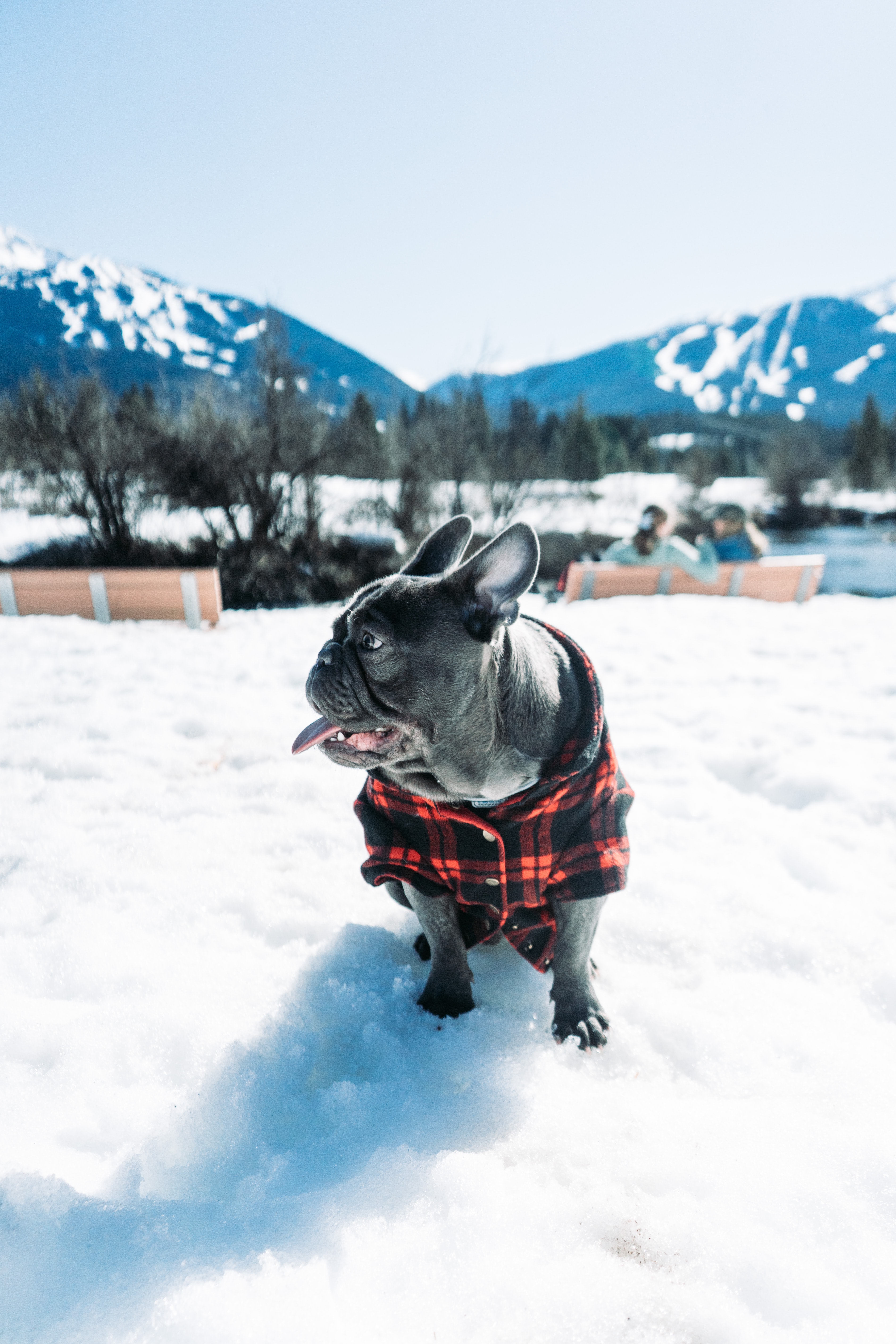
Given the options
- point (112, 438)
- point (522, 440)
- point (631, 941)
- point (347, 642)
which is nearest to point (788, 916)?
point (631, 941)

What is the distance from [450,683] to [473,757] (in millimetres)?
195

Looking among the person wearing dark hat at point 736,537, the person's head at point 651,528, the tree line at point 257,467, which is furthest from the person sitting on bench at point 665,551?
the tree line at point 257,467

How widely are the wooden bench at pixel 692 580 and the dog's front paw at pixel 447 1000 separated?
578 centimetres

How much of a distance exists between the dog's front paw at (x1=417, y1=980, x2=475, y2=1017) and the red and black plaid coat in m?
0.28

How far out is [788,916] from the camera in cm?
220

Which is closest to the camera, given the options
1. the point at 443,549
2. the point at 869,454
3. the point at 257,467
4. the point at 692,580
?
the point at 443,549

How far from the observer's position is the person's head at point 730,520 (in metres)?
7.61

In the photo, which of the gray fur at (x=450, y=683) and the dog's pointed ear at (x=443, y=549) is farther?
the dog's pointed ear at (x=443, y=549)

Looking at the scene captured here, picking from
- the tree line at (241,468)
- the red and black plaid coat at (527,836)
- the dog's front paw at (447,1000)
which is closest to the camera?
the red and black plaid coat at (527,836)

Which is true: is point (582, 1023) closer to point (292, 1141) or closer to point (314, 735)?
point (292, 1141)

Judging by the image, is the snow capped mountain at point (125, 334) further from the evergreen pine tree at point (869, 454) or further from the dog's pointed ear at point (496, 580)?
the evergreen pine tree at point (869, 454)

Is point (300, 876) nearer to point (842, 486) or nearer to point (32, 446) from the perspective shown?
point (32, 446)

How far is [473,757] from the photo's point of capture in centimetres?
147

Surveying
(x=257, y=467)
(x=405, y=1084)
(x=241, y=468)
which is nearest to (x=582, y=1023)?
(x=405, y=1084)
